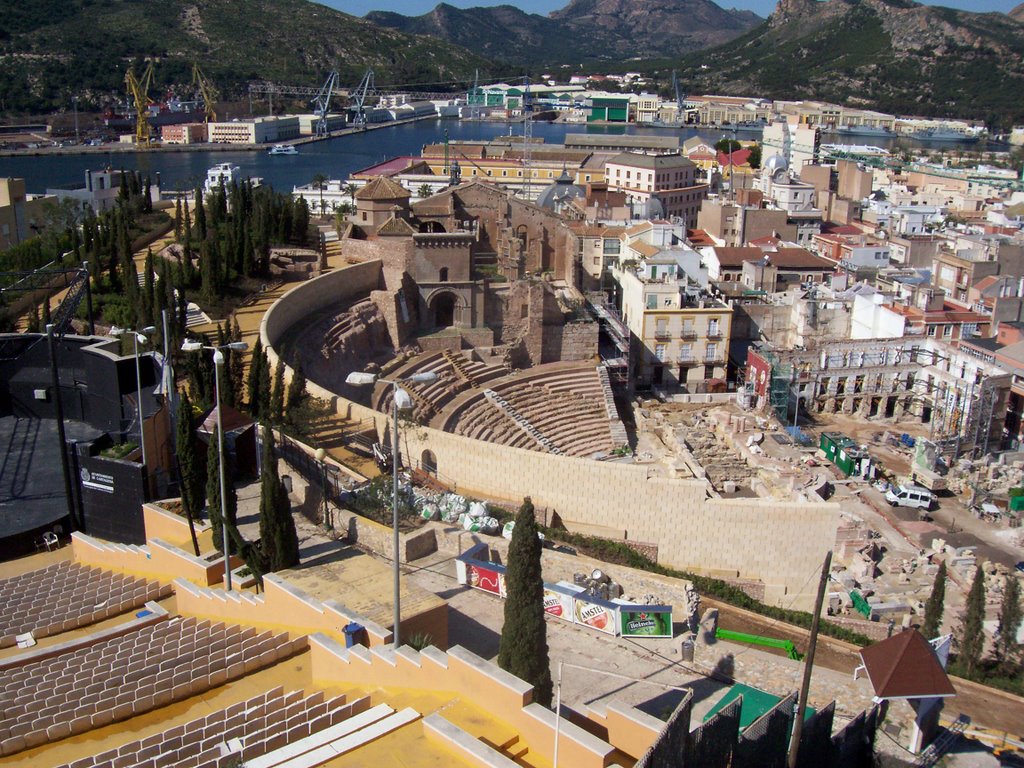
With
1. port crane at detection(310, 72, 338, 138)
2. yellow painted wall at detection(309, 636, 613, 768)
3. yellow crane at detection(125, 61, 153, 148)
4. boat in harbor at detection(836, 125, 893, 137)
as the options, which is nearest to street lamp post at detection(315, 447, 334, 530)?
yellow painted wall at detection(309, 636, 613, 768)

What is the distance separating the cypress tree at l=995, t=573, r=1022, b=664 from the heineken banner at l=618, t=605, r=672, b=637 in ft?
25.3

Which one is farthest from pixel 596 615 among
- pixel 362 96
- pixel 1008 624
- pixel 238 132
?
pixel 362 96

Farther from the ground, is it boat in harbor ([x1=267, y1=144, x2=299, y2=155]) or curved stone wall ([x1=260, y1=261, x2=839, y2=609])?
boat in harbor ([x1=267, y1=144, x2=299, y2=155])

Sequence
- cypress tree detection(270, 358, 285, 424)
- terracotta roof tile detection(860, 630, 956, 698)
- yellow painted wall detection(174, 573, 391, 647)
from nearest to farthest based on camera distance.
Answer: yellow painted wall detection(174, 573, 391, 647)
terracotta roof tile detection(860, 630, 956, 698)
cypress tree detection(270, 358, 285, 424)

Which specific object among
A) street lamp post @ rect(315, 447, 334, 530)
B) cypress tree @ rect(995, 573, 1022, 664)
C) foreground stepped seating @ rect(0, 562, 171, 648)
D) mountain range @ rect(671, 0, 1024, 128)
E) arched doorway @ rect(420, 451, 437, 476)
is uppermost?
mountain range @ rect(671, 0, 1024, 128)

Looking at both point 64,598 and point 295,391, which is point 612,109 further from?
point 64,598

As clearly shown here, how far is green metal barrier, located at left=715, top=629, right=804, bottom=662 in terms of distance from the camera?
55.3 ft

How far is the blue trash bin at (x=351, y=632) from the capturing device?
41.2ft

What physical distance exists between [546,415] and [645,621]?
49.5 ft

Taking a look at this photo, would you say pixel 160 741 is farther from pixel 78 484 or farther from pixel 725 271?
pixel 725 271

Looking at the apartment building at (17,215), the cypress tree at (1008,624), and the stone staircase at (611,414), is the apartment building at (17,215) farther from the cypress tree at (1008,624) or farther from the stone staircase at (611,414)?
the cypress tree at (1008,624)

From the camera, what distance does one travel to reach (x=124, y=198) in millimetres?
45125

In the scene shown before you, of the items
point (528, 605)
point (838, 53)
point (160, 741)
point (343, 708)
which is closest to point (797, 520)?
point (528, 605)

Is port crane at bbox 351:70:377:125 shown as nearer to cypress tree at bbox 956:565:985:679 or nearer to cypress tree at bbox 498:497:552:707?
cypress tree at bbox 956:565:985:679
